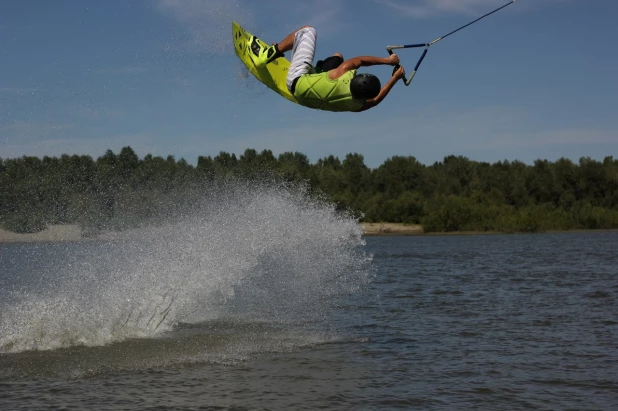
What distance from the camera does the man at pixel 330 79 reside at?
907 cm

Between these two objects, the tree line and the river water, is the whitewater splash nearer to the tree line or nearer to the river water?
the river water

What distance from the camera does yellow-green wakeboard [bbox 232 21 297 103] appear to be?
10258 mm

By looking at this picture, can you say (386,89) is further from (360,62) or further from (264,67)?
(264,67)

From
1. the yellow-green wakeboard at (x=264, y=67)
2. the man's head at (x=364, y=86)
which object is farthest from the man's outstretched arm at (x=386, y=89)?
the yellow-green wakeboard at (x=264, y=67)

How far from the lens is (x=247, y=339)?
13.4m

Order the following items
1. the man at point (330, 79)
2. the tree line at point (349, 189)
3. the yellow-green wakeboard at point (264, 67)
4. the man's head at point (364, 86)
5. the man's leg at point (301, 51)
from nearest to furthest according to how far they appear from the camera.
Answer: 1. the man's head at point (364, 86)
2. the man at point (330, 79)
3. the man's leg at point (301, 51)
4. the yellow-green wakeboard at point (264, 67)
5. the tree line at point (349, 189)

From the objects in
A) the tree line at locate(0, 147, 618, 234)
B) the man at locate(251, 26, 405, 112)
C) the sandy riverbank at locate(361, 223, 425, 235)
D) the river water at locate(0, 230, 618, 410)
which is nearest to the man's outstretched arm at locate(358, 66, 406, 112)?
the man at locate(251, 26, 405, 112)

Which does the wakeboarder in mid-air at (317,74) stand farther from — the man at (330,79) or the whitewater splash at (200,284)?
the whitewater splash at (200,284)

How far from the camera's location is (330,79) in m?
9.21

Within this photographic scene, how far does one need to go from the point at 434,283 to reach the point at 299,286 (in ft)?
17.1

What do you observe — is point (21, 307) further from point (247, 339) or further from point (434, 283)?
point (434, 283)

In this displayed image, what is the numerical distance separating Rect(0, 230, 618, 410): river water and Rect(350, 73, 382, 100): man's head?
392cm

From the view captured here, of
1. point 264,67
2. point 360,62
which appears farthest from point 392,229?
point 360,62

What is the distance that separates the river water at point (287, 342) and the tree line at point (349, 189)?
66.8ft
